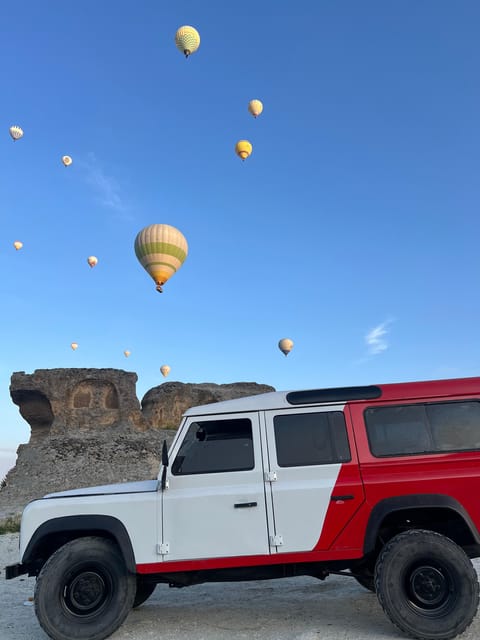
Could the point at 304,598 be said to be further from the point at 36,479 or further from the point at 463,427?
the point at 36,479

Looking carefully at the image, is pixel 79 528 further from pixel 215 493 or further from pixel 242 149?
pixel 242 149

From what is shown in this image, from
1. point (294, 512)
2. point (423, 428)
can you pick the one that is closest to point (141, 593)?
point (294, 512)

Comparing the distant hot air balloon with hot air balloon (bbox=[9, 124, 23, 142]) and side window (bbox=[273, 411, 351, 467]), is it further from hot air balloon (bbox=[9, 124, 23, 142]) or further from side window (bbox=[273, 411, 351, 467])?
side window (bbox=[273, 411, 351, 467])

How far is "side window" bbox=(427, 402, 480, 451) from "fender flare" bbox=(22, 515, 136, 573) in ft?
10.3

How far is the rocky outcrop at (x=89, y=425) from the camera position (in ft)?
101

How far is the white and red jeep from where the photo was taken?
462 centimetres

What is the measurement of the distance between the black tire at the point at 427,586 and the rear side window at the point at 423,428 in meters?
0.79

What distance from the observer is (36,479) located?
30203 millimetres

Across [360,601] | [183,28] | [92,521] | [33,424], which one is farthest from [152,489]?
[33,424]

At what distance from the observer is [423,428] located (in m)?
4.96

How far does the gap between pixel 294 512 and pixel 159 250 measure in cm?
2151

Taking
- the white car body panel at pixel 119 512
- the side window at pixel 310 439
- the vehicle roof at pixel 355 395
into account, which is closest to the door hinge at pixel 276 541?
the side window at pixel 310 439

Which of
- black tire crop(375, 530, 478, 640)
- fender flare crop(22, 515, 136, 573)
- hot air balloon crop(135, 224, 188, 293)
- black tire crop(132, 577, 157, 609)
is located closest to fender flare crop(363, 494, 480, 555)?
black tire crop(375, 530, 478, 640)

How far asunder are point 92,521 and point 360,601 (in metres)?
3.39
